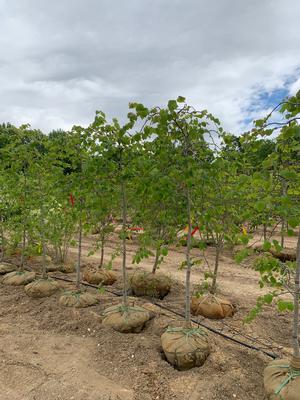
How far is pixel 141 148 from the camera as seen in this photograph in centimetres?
401

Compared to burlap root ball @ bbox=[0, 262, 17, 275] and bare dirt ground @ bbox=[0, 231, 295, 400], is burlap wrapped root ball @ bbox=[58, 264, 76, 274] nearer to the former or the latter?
burlap root ball @ bbox=[0, 262, 17, 275]

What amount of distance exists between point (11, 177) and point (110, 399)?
468 cm

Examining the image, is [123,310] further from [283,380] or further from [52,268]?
[52,268]

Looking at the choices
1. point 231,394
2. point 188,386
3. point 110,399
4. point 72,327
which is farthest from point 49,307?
point 231,394

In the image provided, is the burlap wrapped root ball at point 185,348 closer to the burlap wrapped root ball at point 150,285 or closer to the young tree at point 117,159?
the young tree at point 117,159

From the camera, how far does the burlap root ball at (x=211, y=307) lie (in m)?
4.71

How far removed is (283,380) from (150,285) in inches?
131

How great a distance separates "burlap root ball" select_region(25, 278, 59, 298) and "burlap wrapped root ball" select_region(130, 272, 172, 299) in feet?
4.73

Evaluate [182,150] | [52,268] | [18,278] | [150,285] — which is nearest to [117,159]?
[182,150]

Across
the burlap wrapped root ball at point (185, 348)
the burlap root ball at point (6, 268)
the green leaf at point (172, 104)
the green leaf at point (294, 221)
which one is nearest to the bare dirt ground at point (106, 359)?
the burlap wrapped root ball at point (185, 348)

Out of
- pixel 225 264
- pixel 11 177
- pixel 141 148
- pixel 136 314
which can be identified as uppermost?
pixel 141 148

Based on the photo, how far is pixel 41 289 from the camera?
5484 mm

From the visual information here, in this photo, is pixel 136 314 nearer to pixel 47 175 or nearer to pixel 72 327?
pixel 72 327

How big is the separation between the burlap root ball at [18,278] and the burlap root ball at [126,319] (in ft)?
8.16
